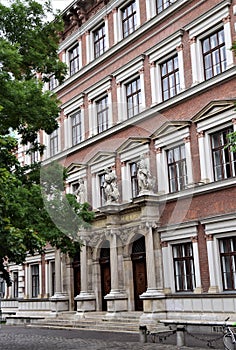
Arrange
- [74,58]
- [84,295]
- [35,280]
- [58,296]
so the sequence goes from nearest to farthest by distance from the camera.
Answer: [84,295] → [58,296] → [74,58] → [35,280]

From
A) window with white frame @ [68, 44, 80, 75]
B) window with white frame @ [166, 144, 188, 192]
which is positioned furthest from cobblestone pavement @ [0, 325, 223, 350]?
window with white frame @ [68, 44, 80, 75]

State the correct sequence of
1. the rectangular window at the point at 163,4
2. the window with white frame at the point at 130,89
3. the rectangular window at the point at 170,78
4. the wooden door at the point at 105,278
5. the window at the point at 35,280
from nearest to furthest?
the rectangular window at the point at 170,78 → the rectangular window at the point at 163,4 → the window with white frame at the point at 130,89 → the wooden door at the point at 105,278 → the window at the point at 35,280

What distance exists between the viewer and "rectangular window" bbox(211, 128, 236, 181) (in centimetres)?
1894

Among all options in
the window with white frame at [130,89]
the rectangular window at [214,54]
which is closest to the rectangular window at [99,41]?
the window with white frame at [130,89]

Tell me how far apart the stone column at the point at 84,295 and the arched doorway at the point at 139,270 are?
273 cm

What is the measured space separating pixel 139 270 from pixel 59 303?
6.07 meters

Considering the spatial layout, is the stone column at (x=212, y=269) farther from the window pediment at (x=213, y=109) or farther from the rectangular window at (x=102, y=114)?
the rectangular window at (x=102, y=114)

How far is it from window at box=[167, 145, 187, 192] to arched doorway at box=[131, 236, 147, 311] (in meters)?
3.00

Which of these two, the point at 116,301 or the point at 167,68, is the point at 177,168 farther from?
the point at 116,301

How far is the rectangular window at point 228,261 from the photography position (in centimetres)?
1834

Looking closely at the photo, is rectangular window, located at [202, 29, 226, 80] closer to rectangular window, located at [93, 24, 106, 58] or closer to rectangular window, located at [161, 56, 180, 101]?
rectangular window, located at [161, 56, 180, 101]

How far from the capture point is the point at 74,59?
97.6 ft

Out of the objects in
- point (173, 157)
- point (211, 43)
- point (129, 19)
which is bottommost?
point (173, 157)

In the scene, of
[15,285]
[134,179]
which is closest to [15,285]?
[15,285]
